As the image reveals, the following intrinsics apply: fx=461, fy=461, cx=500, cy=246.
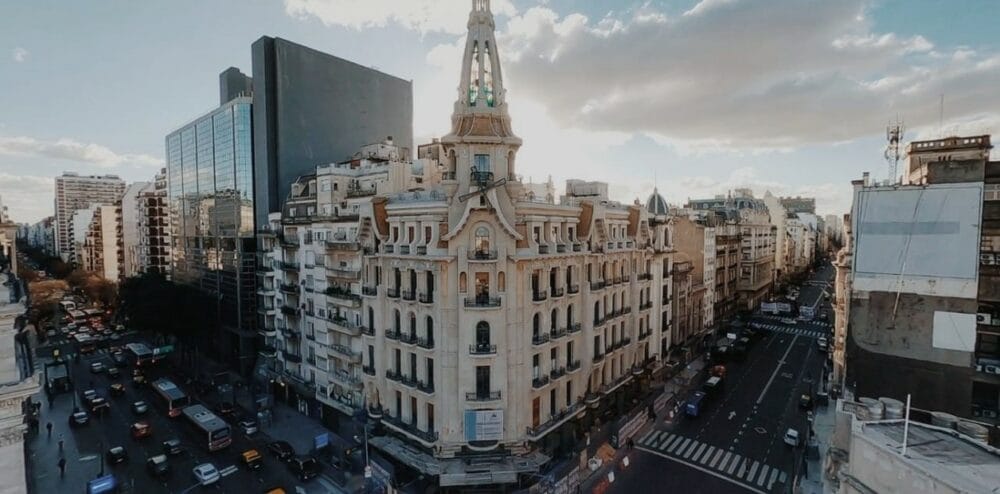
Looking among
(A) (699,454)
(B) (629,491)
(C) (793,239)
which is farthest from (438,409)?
(C) (793,239)

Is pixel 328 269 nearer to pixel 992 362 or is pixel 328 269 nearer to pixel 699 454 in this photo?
pixel 699 454

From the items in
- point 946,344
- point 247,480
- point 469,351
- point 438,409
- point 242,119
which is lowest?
point 247,480

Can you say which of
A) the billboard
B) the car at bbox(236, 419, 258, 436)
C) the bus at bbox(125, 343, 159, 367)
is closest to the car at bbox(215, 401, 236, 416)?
the car at bbox(236, 419, 258, 436)

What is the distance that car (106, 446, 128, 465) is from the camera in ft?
141

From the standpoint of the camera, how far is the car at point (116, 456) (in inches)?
1692

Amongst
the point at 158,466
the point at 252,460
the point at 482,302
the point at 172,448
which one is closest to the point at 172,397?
the point at 172,448

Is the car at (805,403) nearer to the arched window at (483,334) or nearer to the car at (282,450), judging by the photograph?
the arched window at (483,334)

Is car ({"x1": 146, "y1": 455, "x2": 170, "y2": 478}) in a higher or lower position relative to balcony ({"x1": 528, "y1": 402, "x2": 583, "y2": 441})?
lower

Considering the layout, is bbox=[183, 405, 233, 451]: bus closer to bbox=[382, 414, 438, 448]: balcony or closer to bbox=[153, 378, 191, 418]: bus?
bbox=[153, 378, 191, 418]: bus

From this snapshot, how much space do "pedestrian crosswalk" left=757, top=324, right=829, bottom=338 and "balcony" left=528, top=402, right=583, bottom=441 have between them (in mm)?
60375

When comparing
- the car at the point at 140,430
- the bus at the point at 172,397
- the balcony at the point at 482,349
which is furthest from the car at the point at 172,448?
the balcony at the point at 482,349

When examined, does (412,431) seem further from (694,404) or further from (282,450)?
(694,404)

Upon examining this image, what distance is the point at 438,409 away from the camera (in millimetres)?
35875

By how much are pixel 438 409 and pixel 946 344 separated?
3264cm
